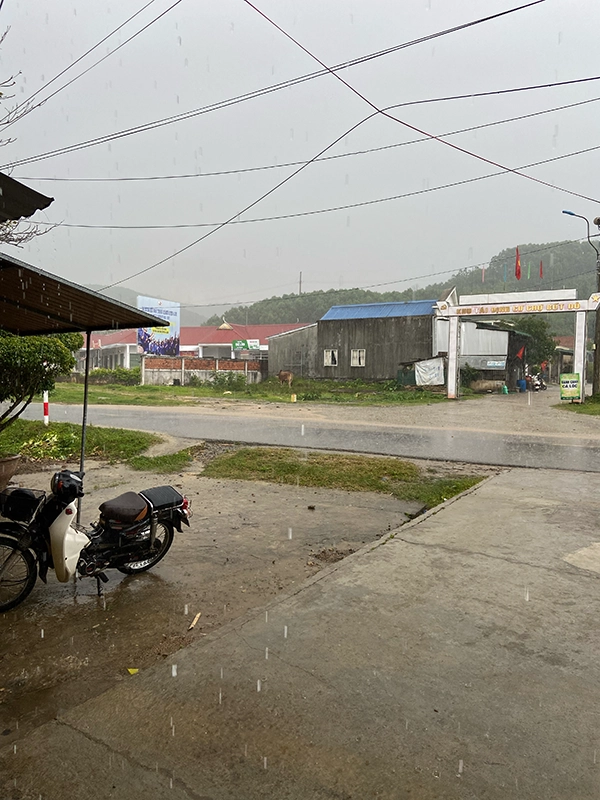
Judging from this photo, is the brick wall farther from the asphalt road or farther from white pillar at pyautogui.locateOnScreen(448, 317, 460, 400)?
the asphalt road

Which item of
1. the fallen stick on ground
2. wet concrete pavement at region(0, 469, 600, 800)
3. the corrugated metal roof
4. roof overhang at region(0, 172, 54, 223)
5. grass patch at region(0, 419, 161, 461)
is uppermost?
the corrugated metal roof

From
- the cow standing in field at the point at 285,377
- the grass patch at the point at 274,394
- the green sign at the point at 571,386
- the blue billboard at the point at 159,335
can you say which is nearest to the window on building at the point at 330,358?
the grass patch at the point at 274,394

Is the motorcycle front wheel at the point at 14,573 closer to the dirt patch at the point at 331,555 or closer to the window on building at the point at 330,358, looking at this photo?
the dirt patch at the point at 331,555

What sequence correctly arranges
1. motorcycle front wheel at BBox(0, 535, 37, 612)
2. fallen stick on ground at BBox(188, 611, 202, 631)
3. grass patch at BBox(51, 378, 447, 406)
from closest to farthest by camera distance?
fallen stick on ground at BBox(188, 611, 202, 631)
motorcycle front wheel at BBox(0, 535, 37, 612)
grass patch at BBox(51, 378, 447, 406)

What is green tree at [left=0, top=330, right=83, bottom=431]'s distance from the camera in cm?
827

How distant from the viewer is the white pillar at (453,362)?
97.0 ft

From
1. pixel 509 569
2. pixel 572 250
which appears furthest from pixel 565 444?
pixel 572 250

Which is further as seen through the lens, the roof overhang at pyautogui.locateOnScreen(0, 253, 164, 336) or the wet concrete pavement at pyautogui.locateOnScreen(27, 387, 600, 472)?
the wet concrete pavement at pyautogui.locateOnScreen(27, 387, 600, 472)

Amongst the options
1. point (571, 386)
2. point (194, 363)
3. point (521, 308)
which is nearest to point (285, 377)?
point (194, 363)

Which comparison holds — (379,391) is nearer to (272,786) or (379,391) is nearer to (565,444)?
(565,444)

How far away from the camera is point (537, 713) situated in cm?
300

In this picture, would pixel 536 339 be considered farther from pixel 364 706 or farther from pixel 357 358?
pixel 364 706

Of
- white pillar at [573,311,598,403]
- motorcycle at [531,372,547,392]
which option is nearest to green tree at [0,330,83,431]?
white pillar at [573,311,598,403]

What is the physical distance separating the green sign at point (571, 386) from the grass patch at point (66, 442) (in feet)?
63.3
